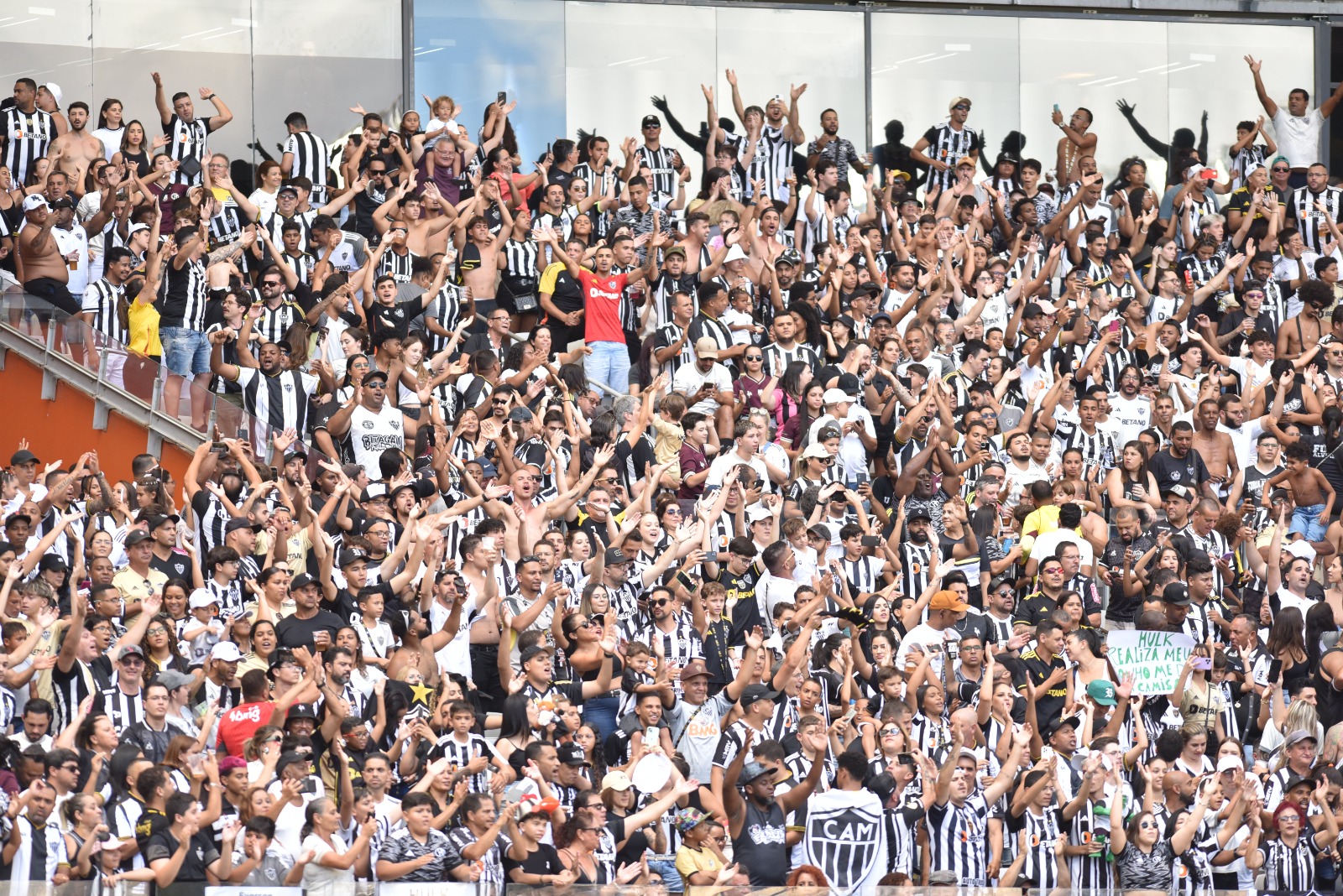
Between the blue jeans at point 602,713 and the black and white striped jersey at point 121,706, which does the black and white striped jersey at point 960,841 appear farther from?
the black and white striped jersey at point 121,706

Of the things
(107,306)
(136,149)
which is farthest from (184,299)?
(136,149)

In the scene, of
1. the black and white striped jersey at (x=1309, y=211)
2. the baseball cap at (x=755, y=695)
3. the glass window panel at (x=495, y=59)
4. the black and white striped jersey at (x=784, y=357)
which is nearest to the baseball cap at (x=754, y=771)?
the baseball cap at (x=755, y=695)

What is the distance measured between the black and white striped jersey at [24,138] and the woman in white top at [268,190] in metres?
2.02

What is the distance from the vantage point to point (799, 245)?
22.2 meters

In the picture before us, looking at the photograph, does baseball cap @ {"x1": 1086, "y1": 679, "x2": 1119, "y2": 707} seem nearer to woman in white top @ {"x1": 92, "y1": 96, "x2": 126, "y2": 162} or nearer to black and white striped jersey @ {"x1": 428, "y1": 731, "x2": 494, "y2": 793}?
black and white striped jersey @ {"x1": 428, "y1": 731, "x2": 494, "y2": 793}

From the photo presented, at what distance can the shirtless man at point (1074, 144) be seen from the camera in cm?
2462

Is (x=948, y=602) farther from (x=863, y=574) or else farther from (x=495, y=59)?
(x=495, y=59)

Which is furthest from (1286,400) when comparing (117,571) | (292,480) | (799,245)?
(117,571)

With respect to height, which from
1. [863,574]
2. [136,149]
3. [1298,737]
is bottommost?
[1298,737]

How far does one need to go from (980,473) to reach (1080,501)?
0.83m

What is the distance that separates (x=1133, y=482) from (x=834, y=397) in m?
2.54

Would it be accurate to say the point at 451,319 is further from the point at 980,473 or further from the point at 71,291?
the point at 980,473

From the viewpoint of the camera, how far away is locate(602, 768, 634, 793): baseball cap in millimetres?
12539

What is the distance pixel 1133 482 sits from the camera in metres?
18.0
